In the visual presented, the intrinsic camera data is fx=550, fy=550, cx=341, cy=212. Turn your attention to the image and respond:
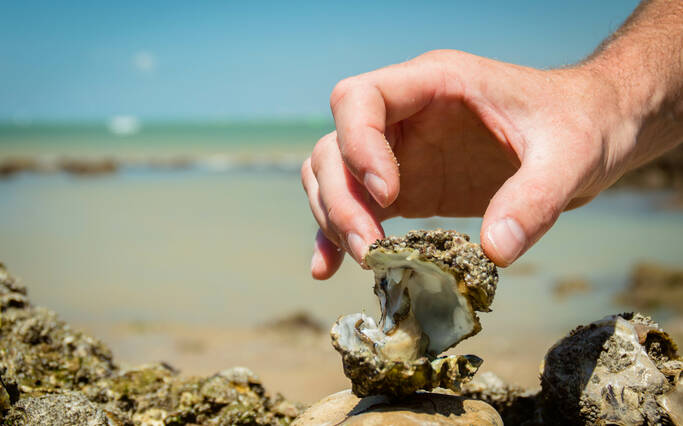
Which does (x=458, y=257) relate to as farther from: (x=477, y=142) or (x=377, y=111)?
(x=477, y=142)

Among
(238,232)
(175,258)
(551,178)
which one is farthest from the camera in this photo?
(238,232)

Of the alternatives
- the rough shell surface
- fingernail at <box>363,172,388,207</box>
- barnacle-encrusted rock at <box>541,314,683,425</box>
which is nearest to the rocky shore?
barnacle-encrusted rock at <box>541,314,683,425</box>

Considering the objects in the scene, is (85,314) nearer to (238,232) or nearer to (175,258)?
(175,258)

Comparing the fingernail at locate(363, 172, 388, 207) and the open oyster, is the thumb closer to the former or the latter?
the open oyster

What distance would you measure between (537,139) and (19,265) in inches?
393

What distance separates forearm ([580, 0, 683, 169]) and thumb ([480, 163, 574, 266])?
65cm

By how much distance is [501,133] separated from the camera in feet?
9.17

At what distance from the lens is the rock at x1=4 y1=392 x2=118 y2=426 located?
2.15 m

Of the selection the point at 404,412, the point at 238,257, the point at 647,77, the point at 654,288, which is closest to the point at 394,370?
the point at 404,412

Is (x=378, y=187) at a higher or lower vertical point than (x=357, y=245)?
higher

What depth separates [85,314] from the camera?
7973mm

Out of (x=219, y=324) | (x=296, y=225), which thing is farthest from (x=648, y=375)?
(x=296, y=225)

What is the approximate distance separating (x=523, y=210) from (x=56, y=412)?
2.01m

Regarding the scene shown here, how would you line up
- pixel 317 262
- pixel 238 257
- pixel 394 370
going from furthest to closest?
1. pixel 238 257
2. pixel 317 262
3. pixel 394 370
